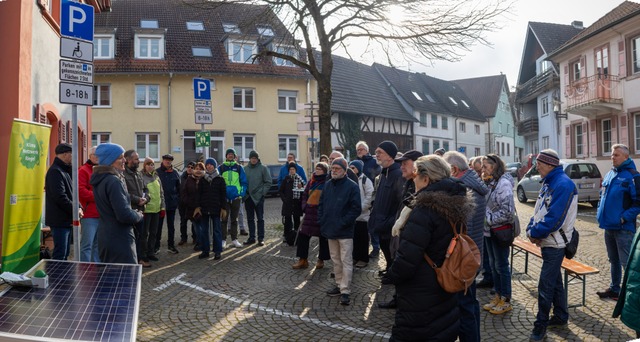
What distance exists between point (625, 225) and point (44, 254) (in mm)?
7469

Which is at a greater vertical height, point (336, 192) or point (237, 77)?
point (237, 77)

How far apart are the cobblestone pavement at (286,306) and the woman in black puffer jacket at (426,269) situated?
1666mm

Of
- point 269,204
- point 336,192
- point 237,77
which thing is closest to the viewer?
point 336,192

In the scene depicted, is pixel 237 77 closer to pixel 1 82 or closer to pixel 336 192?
pixel 1 82

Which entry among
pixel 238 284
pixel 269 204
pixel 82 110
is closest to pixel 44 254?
pixel 238 284

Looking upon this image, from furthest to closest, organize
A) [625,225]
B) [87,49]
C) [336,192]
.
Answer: [336,192] → [625,225] → [87,49]

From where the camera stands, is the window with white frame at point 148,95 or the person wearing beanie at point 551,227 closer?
the person wearing beanie at point 551,227

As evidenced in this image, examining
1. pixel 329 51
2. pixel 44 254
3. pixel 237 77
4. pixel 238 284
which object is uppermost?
pixel 237 77

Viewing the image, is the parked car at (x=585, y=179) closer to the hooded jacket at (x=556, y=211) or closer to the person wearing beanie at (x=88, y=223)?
the hooded jacket at (x=556, y=211)

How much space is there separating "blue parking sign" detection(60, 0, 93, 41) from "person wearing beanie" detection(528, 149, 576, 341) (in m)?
5.03

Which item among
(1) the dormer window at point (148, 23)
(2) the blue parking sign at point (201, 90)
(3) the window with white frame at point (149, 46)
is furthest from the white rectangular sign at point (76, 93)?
(1) the dormer window at point (148, 23)

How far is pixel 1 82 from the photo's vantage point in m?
7.84

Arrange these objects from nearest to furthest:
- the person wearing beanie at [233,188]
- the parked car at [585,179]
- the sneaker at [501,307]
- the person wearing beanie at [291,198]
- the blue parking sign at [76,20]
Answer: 1. the blue parking sign at [76,20]
2. the sneaker at [501,307]
3. the person wearing beanie at [233,188]
4. the person wearing beanie at [291,198]
5. the parked car at [585,179]

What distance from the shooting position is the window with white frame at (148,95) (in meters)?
30.2
